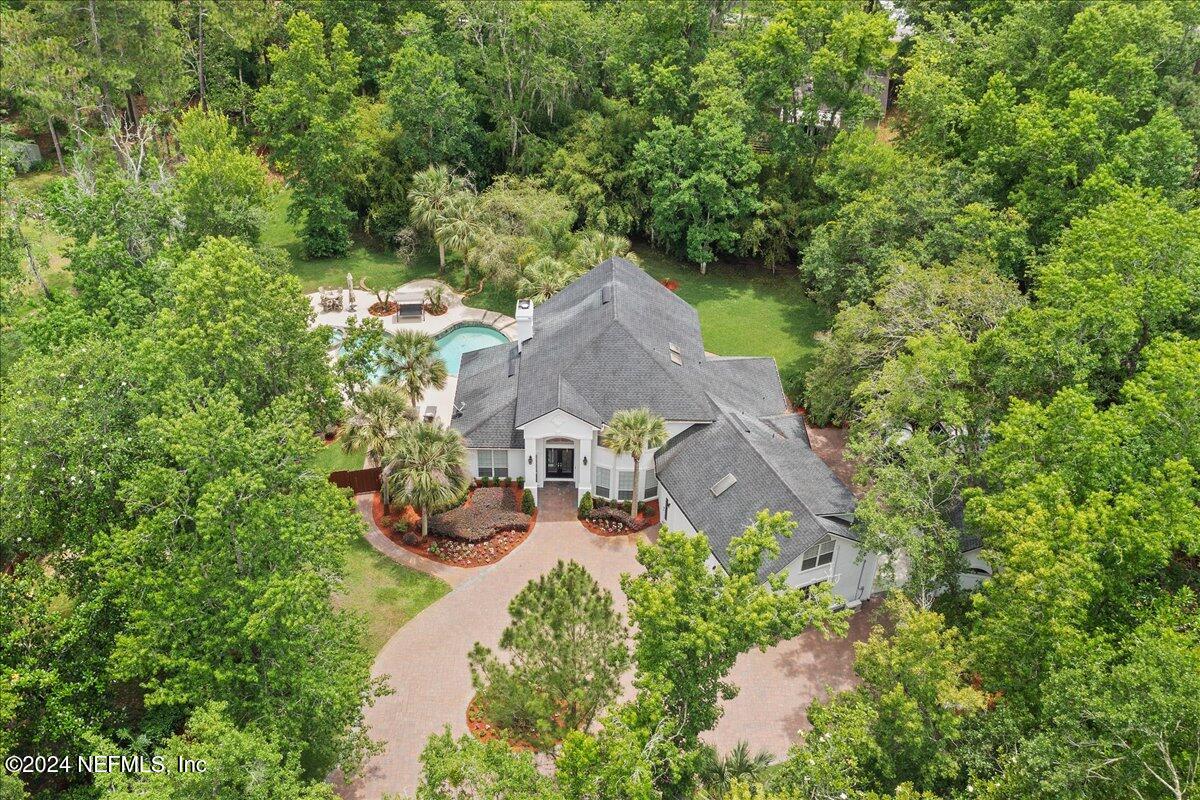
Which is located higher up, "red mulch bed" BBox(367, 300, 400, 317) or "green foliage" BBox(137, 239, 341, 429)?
"green foliage" BBox(137, 239, 341, 429)

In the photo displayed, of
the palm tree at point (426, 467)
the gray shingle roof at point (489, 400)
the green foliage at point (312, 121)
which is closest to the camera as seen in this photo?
the palm tree at point (426, 467)

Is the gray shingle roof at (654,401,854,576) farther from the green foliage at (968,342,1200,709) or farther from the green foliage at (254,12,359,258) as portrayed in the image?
the green foliage at (254,12,359,258)

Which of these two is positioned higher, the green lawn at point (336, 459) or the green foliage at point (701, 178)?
the green foliage at point (701, 178)

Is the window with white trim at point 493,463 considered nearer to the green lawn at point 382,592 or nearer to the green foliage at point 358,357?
the green foliage at point 358,357

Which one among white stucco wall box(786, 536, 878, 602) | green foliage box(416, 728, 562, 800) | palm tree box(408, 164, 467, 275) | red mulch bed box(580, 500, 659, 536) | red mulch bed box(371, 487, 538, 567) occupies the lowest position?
red mulch bed box(371, 487, 538, 567)

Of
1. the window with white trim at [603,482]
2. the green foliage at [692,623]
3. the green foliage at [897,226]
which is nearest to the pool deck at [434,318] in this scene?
the window with white trim at [603,482]

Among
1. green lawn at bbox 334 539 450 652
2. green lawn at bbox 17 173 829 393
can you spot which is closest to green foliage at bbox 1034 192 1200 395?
green lawn at bbox 17 173 829 393

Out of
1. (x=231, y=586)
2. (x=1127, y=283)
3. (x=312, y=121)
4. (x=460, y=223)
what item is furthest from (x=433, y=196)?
(x=1127, y=283)
